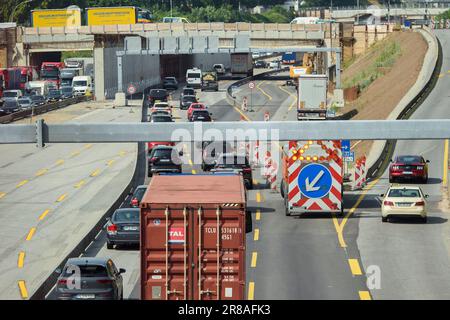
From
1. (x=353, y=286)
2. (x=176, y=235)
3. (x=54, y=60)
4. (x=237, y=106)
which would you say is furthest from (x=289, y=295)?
(x=54, y=60)

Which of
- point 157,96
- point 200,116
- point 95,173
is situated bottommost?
point 95,173

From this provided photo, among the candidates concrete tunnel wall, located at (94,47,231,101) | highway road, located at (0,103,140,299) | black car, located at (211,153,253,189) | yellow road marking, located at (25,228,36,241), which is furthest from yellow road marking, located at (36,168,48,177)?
concrete tunnel wall, located at (94,47,231,101)

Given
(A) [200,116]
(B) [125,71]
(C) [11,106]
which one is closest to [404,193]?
(A) [200,116]

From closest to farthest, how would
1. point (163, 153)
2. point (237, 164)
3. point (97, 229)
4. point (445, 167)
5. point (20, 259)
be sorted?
1. point (20, 259)
2. point (97, 229)
3. point (237, 164)
4. point (163, 153)
5. point (445, 167)

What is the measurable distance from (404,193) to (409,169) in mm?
10173

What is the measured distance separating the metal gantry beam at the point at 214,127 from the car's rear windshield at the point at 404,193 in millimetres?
11857

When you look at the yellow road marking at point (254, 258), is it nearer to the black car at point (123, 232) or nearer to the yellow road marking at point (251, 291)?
the yellow road marking at point (251, 291)

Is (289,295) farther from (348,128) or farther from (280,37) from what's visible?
(280,37)

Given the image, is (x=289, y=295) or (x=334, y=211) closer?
(x=289, y=295)

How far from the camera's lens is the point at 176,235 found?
19.3 m

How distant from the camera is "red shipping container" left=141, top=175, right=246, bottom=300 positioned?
1922cm

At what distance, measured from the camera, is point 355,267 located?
2916 centimetres

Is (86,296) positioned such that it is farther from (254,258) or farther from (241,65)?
(241,65)

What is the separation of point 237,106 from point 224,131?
67.6 meters
